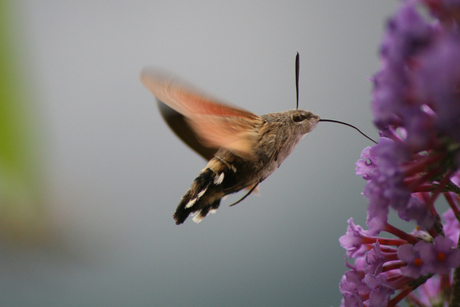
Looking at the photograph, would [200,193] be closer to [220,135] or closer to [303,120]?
[220,135]

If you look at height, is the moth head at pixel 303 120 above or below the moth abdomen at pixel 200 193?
above

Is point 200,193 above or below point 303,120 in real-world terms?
below

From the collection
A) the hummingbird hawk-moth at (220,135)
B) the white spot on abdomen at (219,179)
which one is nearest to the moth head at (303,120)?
the hummingbird hawk-moth at (220,135)

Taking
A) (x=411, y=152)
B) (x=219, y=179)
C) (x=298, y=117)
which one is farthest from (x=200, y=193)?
(x=411, y=152)

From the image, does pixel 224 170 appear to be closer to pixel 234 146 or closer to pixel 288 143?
pixel 234 146

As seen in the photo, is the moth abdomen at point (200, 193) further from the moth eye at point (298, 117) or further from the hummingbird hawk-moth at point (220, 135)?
the moth eye at point (298, 117)

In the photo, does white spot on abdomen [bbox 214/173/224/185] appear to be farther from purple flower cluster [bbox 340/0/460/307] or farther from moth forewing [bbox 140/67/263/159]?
purple flower cluster [bbox 340/0/460/307]

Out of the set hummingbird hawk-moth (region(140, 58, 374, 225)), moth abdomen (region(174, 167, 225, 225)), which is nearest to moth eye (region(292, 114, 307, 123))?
hummingbird hawk-moth (region(140, 58, 374, 225))

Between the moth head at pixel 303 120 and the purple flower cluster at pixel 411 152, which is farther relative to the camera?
the moth head at pixel 303 120
